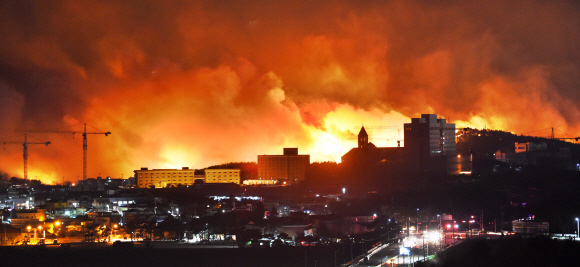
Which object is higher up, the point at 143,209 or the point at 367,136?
the point at 367,136

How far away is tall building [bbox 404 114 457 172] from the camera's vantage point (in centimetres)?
4038

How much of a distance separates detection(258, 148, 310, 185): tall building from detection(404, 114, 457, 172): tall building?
818cm

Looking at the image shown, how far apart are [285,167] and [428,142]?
11211 millimetres

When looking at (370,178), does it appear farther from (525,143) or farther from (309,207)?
(525,143)

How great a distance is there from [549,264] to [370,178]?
21.0 meters

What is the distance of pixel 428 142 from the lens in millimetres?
40531

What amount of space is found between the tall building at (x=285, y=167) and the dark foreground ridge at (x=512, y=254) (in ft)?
84.9

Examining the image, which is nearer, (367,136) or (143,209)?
(143,209)

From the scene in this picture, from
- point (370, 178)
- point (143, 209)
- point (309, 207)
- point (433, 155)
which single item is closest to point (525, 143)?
point (433, 155)

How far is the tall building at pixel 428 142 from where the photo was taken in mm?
40375

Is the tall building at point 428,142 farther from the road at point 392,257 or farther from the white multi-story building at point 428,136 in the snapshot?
the road at point 392,257

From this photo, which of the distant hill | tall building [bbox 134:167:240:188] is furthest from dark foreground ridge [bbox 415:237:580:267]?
tall building [bbox 134:167:240:188]

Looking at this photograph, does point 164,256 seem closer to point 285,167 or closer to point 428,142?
point 428,142

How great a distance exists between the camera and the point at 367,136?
1645 inches
